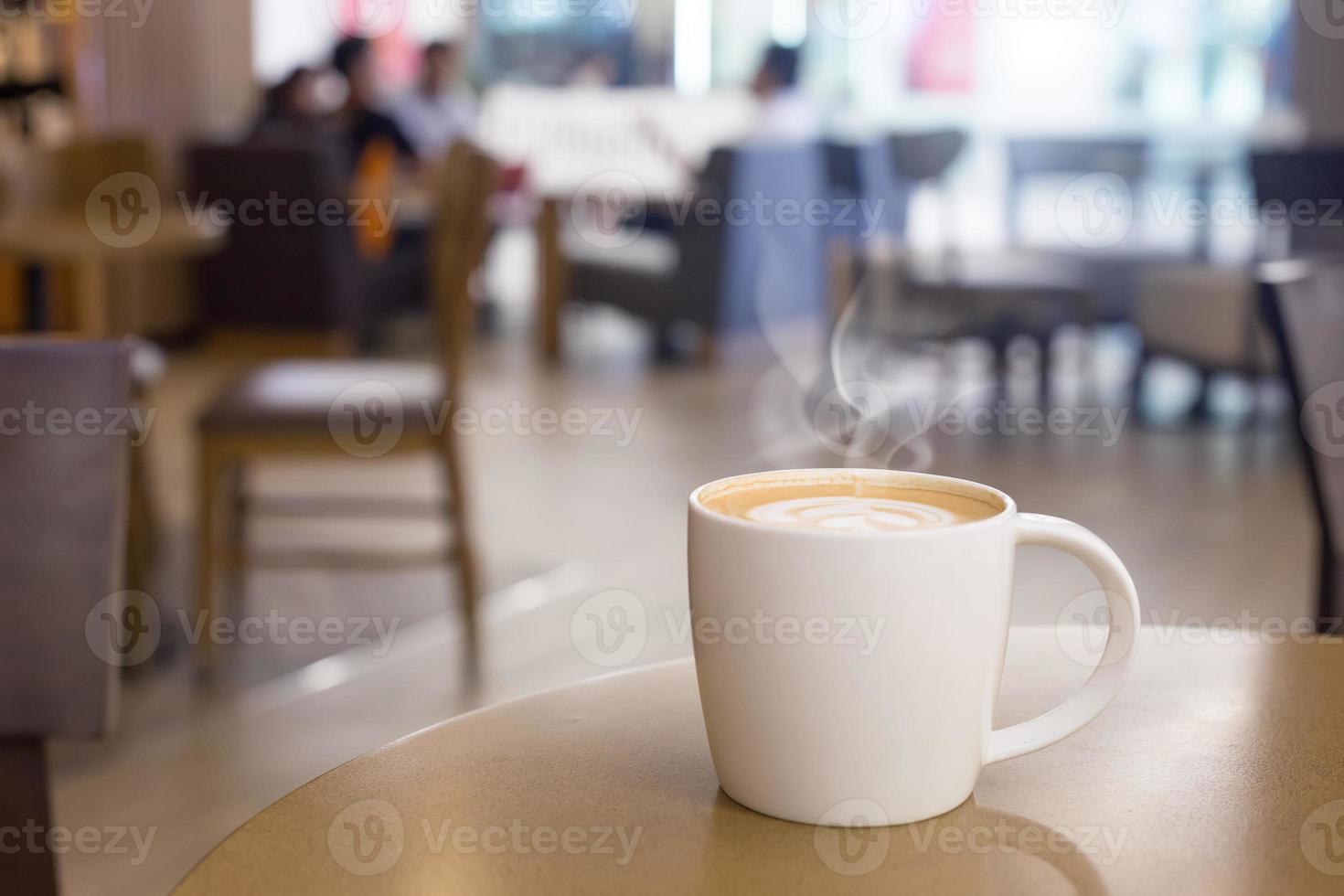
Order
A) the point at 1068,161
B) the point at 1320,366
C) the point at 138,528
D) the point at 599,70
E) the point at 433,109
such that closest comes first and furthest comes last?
the point at 1320,366
the point at 138,528
the point at 433,109
the point at 1068,161
the point at 599,70

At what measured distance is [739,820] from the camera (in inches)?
19.1

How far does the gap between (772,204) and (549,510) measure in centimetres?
230

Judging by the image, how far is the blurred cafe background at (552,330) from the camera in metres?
1.97

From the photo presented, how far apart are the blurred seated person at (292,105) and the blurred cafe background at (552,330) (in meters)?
0.02

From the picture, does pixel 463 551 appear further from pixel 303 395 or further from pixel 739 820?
pixel 739 820

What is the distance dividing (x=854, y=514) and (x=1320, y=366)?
76cm

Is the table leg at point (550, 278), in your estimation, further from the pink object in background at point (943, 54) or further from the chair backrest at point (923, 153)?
the pink object in background at point (943, 54)

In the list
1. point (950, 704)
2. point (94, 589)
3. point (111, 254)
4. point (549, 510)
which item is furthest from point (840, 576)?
point (549, 510)

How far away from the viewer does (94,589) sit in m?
0.89

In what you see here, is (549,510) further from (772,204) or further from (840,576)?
(840,576)

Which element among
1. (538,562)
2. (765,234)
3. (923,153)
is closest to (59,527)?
(538,562)

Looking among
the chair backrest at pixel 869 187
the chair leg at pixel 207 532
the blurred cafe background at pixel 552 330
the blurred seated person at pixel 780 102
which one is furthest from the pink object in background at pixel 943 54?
the chair leg at pixel 207 532

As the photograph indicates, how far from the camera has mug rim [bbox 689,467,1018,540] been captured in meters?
0.46

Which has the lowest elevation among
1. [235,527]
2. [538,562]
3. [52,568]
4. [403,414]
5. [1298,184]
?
[538,562]
